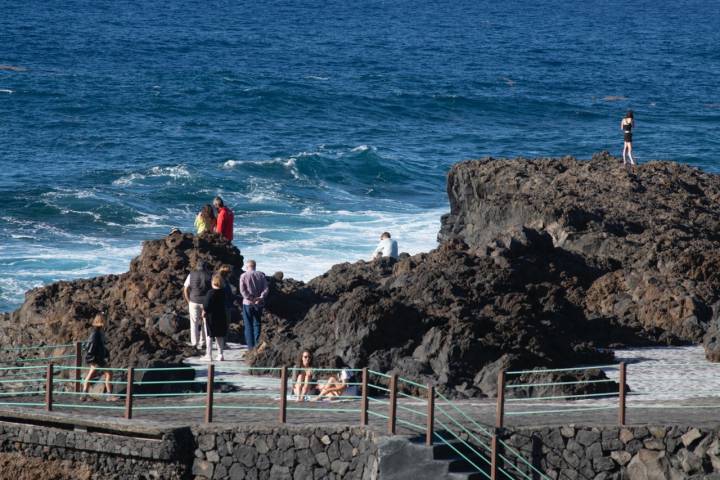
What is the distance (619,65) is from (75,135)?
47.8 meters

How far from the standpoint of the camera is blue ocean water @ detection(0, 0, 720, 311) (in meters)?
47.1

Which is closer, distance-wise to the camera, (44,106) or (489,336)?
(489,336)

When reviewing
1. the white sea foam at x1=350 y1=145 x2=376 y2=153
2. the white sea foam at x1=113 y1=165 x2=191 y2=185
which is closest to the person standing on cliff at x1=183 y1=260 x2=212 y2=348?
the white sea foam at x1=113 y1=165 x2=191 y2=185

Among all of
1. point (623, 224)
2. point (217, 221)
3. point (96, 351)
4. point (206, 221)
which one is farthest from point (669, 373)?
point (206, 221)

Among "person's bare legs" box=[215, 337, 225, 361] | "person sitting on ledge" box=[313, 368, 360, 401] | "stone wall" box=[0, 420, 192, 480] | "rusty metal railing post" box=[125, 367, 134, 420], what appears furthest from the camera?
"person's bare legs" box=[215, 337, 225, 361]

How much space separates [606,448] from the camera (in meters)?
18.9

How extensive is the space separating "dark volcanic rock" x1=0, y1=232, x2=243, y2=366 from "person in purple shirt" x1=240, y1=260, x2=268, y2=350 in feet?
3.28

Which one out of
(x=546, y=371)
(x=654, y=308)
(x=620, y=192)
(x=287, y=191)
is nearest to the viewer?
(x=546, y=371)

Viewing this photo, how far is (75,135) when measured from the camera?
63.7 m

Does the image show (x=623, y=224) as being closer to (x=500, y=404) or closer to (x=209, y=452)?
(x=500, y=404)

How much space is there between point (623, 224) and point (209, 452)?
14.2 metres

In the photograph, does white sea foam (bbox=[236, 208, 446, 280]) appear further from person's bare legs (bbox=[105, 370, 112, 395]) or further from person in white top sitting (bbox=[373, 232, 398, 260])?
person's bare legs (bbox=[105, 370, 112, 395])

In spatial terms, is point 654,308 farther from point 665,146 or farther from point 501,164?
point 665,146

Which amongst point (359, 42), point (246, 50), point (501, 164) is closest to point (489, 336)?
point (501, 164)
